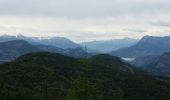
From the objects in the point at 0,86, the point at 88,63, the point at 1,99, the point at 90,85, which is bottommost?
the point at 1,99

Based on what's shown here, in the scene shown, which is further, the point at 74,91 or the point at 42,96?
the point at 42,96

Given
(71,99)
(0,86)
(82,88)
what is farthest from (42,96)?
(0,86)

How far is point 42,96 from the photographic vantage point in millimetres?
108000

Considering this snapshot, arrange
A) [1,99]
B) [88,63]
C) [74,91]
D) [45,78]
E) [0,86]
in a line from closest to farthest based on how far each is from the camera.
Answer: [88,63] → [74,91] → [45,78] → [0,86] → [1,99]

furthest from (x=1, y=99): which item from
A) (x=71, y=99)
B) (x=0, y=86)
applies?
(x=71, y=99)

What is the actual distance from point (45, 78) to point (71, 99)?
11538mm

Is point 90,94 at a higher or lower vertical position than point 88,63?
lower

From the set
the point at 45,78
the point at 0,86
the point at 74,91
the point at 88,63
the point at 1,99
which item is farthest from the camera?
the point at 1,99

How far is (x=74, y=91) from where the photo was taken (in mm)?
93750

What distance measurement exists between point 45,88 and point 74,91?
1528 centimetres

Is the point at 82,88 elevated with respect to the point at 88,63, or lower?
lower

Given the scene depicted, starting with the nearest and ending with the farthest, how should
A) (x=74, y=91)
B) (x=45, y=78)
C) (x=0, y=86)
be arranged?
(x=74, y=91)
(x=45, y=78)
(x=0, y=86)

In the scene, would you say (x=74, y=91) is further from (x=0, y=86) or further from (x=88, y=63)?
(x=0, y=86)

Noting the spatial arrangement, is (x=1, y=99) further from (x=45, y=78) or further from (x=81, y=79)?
(x=81, y=79)
